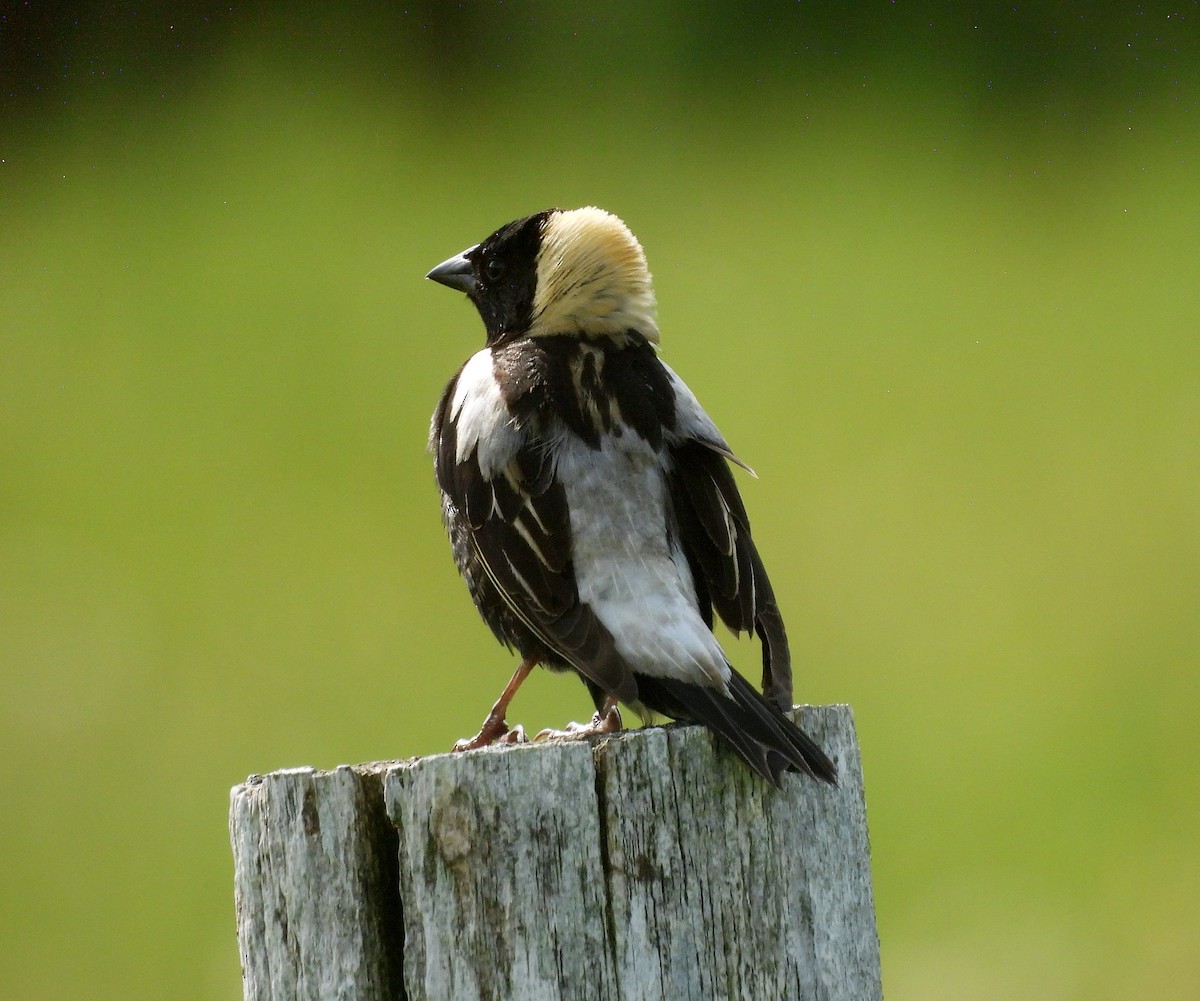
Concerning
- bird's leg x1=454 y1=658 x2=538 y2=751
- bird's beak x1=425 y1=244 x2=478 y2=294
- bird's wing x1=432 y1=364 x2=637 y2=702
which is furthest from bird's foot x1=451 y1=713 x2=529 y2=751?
bird's beak x1=425 y1=244 x2=478 y2=294

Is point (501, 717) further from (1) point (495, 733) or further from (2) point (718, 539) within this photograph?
(2) point (718, 539)

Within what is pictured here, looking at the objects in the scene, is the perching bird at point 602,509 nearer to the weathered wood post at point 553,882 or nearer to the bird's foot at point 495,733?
the bird's foot at point 495,733

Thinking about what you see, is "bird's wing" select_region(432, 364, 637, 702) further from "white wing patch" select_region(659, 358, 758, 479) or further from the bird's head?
the bird's head

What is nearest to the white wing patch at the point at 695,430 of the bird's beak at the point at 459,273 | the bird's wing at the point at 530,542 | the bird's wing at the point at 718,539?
the bird's wing at the point at 718,539

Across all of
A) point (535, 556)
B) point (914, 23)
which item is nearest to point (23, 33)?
point (914, 23)

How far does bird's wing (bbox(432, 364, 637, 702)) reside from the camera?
184 centimetres

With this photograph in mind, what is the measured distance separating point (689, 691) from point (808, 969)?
0.39 metres

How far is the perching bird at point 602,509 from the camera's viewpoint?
6.01ft

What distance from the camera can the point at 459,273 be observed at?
9.08 feet

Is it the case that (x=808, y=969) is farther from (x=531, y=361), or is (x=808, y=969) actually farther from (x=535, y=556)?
(x=531, y=361)

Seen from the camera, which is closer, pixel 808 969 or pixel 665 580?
pixel 808 969

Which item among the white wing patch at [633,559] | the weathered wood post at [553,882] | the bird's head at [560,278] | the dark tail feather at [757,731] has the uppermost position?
the bird's head at [560,278]

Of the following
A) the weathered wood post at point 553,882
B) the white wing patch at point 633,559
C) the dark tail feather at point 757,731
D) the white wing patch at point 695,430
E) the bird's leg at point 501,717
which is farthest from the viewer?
the bird's leg at point 501,717

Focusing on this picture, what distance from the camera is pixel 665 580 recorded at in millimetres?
1915
